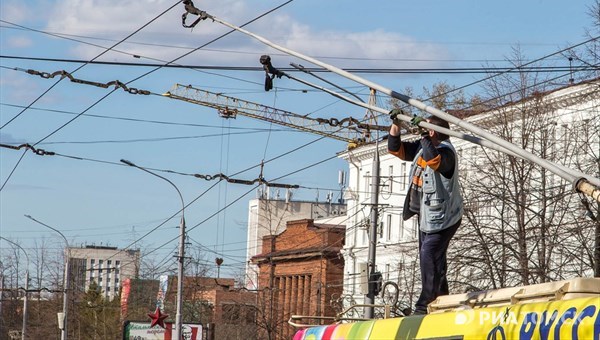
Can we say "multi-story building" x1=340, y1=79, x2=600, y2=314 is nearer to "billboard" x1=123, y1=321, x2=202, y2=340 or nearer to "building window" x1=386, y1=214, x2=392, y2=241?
"billboard" x1=123, y1=321, x2=202, y2=340

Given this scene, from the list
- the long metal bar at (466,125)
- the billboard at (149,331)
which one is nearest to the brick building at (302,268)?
the billboard at (149,331)

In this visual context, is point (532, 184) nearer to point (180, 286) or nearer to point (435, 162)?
point (180, 286)

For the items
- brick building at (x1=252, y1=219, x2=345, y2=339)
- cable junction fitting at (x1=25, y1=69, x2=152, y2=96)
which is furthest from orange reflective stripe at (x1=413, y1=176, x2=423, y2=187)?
brick building at (x1=252, y1=219, x2=345, y2=339)

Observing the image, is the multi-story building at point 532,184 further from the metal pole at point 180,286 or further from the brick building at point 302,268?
Result: the brick building at point 302,268

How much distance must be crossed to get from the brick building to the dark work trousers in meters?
61.3

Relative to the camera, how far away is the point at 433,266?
9383 millimetres

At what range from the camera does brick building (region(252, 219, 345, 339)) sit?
73.4 metres

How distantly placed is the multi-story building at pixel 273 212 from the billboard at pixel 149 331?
53.6 m

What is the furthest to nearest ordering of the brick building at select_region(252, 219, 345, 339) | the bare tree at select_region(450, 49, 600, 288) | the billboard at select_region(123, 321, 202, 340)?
the brick building at select_region(252, 219, 345, 339) → the billboard at select_region(123, 321, 202, 340) → the bare tree at select_region(450, 49, 600, 288)

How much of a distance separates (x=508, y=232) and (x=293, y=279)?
45670 mm

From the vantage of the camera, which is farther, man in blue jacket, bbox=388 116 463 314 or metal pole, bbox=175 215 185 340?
metal pole, bbox=175 215 185 340

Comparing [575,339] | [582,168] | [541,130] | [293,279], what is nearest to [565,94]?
[541,130]

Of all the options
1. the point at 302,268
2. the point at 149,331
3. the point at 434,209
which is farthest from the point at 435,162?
the point at 302,268

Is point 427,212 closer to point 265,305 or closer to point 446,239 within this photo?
point 446,239
